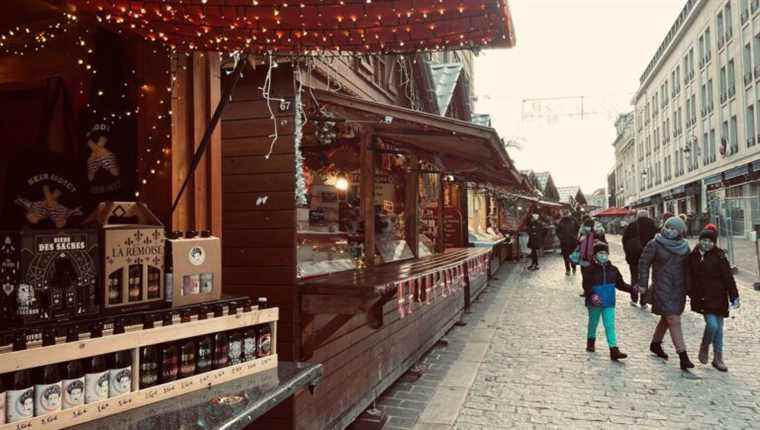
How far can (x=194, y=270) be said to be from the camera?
2633 millimetres

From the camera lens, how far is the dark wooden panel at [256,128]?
423cm

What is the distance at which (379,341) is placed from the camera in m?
5.71

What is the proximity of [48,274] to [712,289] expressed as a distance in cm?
715

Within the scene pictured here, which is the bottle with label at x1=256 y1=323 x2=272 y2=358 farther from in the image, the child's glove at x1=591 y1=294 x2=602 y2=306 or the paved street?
the child's glove at x1=591 y1=294 x2=602 y2=306

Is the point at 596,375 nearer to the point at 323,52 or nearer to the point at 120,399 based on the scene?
the point at 323,52

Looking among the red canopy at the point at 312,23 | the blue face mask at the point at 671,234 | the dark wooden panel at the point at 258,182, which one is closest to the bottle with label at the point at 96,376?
the red canopy at the point at 312,23

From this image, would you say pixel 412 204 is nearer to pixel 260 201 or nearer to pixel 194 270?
pixel 260 201

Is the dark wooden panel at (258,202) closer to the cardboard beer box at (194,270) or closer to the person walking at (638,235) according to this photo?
the cardboard beer box at (194,270)

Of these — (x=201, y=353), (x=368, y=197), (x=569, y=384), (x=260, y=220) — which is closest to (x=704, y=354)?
(x=569, y=384)

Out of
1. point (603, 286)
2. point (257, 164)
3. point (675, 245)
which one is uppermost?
point (257, 164)

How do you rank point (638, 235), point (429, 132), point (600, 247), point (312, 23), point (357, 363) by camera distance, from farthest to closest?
point (638, 235) < point (600, 247) < point (429, 132) < point (357, 363) < point (312, 23)

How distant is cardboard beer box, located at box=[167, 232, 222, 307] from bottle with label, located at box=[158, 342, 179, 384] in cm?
31

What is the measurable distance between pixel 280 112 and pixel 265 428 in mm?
2539

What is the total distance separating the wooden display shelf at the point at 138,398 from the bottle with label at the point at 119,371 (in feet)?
0.10
